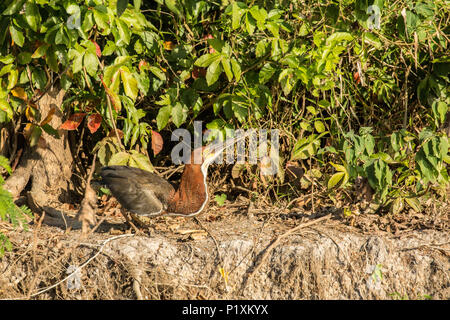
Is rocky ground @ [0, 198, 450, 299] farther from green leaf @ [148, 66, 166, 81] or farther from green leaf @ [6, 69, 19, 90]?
green leaf @ [148, 66, 166, 81]

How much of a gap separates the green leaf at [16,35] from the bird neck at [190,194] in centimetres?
164

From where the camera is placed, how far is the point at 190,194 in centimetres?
458

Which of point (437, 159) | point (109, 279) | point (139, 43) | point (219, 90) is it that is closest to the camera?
point (109, 279)

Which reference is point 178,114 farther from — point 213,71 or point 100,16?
point 100,16

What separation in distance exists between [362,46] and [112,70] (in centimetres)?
193

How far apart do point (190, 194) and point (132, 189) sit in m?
0.48

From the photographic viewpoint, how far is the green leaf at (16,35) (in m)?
4.28

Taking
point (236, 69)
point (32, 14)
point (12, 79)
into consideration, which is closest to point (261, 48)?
point (236, 69)

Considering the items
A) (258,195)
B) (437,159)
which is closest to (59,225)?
(258,195)

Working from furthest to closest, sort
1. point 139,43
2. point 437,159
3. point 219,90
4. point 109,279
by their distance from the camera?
1. point 219,90
2. point 139,43
3. point 437,159
4. point 109,279

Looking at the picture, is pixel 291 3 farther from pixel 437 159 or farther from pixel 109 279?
pixel 109 279

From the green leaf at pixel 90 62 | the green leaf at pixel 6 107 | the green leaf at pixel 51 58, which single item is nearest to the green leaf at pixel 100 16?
the green leaf at pixel 90 62

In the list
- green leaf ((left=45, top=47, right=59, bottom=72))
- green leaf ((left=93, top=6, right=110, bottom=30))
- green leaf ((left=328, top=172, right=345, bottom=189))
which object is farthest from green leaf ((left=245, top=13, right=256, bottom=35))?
green leaf ((left=45, top=47, right=59, bottom=72))

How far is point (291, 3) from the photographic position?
15.6 feet
